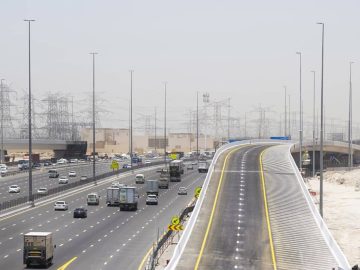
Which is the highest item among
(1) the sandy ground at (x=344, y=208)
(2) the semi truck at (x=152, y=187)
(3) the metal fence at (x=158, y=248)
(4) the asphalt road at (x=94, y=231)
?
(2) the semi truck at (x=152, y=187)

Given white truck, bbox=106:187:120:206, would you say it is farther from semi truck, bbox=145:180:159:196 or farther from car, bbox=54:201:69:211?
semi truck, bbox=145:180:159:196

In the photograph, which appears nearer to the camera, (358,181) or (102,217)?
(102,217)

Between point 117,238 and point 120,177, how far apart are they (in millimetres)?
77072

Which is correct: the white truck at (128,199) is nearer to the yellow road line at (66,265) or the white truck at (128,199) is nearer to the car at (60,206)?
the car at (60,206)

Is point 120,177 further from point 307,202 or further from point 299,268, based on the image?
point 299,268

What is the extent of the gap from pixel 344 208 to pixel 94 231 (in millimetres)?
46352

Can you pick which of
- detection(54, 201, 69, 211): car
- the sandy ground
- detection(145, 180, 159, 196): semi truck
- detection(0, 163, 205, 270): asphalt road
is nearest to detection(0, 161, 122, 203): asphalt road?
detection(0, 163, 205, 270): asphalt road

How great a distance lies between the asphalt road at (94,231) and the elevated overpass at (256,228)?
4.48 metres

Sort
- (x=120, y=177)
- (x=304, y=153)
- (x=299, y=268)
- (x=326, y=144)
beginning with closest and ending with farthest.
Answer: (x=299, y=268)
(x=120, y=177)
(x=304, y=153)
(x=326, y=144)

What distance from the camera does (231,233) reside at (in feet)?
194

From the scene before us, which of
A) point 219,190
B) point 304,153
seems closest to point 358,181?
point 304,153

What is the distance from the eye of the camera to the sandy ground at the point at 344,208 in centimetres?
6712

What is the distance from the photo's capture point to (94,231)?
69.8 metres

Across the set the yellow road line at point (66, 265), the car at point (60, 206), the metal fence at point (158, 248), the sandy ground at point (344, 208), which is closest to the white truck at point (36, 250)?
the yellow road line at point (66, 265)
